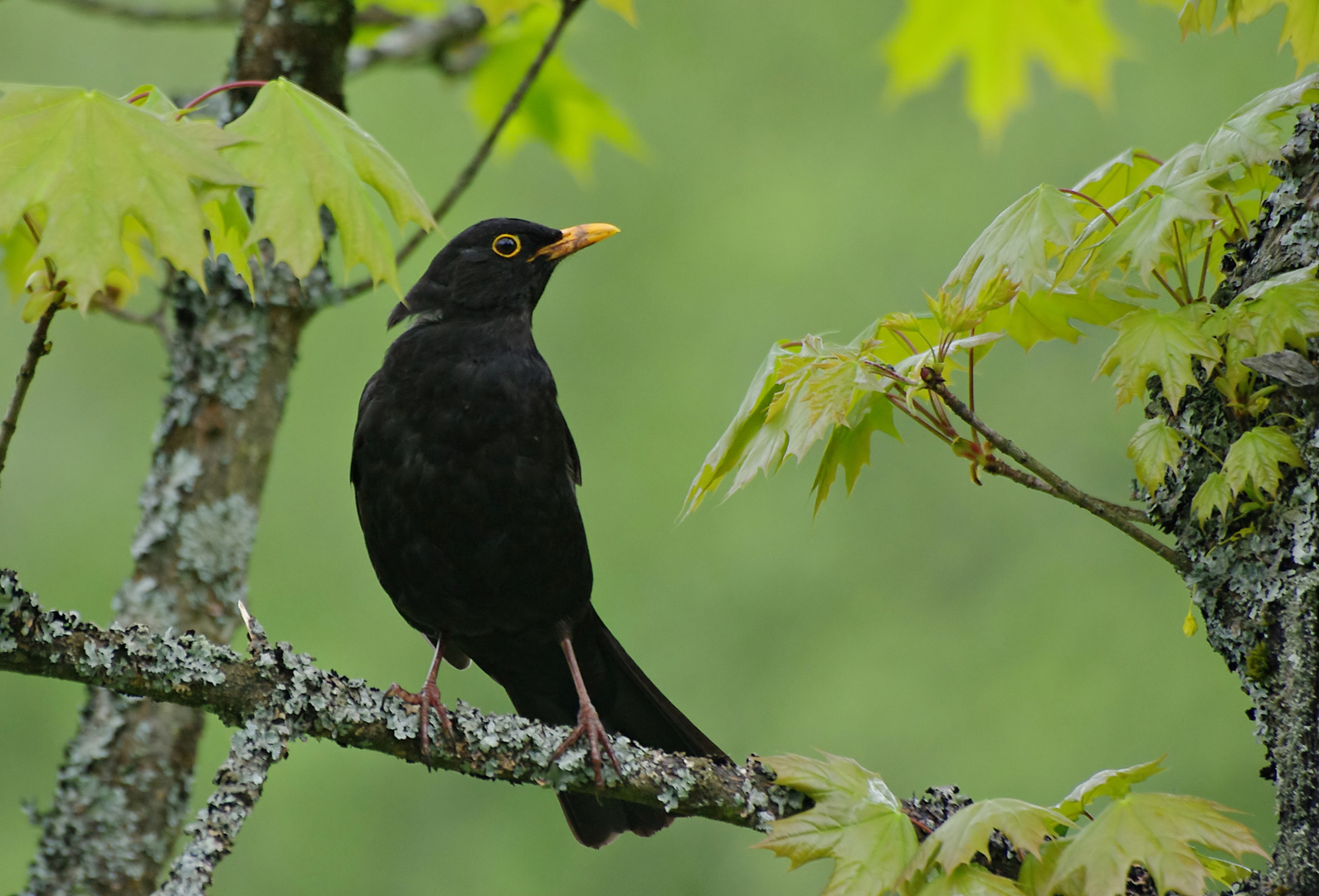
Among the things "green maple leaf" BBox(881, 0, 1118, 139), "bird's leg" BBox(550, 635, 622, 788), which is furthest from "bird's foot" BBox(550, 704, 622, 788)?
"green maple leaf" BBox(881, 0, 1118, 139)

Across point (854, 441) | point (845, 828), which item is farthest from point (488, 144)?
point (845, 828)

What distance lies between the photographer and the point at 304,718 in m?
1.97

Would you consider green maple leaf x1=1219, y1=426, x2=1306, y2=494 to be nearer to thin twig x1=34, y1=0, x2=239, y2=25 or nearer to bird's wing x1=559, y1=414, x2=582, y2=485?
bird's wing x1=559, y1=414, x2=582, y2=485

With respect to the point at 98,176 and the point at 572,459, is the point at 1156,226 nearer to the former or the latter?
the point at 98,176

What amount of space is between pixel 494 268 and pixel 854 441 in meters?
1.63

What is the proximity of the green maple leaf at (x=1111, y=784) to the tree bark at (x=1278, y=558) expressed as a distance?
0.21 meters

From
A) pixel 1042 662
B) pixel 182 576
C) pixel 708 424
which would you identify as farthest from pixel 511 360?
pixel 1042 662

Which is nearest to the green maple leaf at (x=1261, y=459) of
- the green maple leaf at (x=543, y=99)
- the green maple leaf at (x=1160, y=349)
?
the green maple leaf at (x=1160, y=349)

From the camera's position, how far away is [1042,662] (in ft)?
20.0

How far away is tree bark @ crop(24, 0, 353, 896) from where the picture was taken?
8.55 feet

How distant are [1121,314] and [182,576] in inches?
83.6

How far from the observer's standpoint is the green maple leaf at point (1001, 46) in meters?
3.33

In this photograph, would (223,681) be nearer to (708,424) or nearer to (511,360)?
(511,360)

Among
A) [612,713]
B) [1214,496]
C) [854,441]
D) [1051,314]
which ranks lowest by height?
[1214,496]
